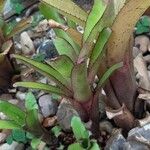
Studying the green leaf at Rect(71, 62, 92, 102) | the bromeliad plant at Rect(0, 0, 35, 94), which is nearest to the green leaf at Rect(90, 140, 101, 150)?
the green leaf at Rect(71, 62, 92, 102)

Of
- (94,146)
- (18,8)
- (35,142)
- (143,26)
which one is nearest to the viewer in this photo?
(94,146)

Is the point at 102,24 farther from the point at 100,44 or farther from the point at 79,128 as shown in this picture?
the point at 79,128

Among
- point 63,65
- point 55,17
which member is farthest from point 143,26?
point 63,65

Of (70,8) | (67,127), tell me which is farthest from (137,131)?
(70,8)

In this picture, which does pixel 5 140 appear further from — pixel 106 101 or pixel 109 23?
pixel 109 23

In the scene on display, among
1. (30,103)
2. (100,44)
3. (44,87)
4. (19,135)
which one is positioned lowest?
(19,135)

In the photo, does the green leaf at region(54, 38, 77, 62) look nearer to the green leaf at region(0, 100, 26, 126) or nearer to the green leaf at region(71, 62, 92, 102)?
the green leaf at region(71, 62, 92, 102)
